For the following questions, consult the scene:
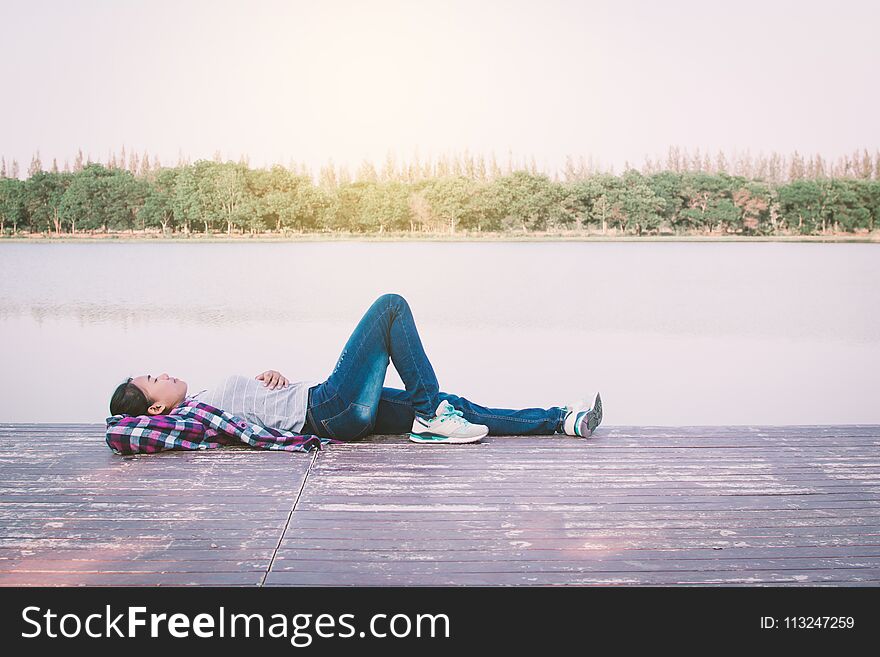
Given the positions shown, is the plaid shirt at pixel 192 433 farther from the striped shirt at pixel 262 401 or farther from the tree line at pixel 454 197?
the tree line at pixel 454 197

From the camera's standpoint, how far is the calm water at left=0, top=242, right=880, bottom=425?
7941 mm

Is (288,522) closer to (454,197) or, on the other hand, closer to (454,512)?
(454,512)

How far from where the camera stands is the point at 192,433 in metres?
3.54

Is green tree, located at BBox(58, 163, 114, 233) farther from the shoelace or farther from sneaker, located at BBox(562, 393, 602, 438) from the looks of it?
sneaker, located at BBox(562, 393, 602, 438)

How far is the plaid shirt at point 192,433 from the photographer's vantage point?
11.3 ft

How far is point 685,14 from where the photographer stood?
13.0 m

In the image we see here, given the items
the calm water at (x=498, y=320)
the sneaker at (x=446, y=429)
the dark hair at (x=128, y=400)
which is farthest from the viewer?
the calm water at (x=498, y=320)

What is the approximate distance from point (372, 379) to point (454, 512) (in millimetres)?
867

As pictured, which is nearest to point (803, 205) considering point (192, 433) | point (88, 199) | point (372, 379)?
point (88, 199)

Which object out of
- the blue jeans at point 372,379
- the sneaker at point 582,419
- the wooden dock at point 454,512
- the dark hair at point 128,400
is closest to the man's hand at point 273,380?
the blue jeans at point 372,379

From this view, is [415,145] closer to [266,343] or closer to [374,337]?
[266,343]

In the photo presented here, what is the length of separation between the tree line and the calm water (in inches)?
13.7

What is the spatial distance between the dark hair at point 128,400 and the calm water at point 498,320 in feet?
13.3

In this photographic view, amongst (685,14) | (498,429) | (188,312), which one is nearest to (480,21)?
(685,14)
